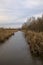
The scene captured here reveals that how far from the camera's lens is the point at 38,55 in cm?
1578

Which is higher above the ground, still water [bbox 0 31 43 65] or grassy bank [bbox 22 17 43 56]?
grassy bank [bbox 22 17 43 56]

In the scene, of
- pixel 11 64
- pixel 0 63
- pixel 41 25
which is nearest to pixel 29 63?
pixel 11 64

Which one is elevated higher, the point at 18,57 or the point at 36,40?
the point at 36,40

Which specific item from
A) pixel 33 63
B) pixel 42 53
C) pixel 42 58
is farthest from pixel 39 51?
pixel 33 63

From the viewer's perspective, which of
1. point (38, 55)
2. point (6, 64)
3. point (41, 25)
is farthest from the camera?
point (41, 25)

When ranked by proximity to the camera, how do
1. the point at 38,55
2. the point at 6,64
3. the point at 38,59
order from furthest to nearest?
the point at 38,55 → the point at 38,59 → the point at 6,64

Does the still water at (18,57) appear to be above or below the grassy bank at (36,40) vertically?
below

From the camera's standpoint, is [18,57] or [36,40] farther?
[36,40]

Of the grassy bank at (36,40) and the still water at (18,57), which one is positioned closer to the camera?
the still water at (18,57)

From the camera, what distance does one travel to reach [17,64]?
13070mm

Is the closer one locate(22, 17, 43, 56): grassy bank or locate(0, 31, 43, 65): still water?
locate(0, 31, 43, 65): still water

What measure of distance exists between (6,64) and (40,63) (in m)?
2.73

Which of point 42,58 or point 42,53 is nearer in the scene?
point 42,58

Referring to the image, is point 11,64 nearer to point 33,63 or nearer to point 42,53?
point 33,63
